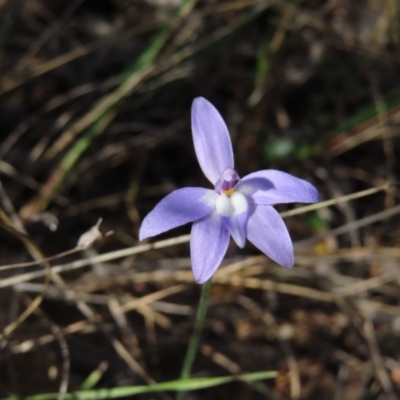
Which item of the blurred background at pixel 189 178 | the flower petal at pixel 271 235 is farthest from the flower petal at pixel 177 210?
the blurred background at pixel 189 178

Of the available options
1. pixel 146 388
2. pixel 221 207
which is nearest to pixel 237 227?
pixel 221 207

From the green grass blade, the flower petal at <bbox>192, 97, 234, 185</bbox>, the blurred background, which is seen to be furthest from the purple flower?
the blurred background

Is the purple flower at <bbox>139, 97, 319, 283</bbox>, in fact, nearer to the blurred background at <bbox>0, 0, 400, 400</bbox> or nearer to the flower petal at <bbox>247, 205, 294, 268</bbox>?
the flower petal at <bbox>247, 205, 294, 268</bbox>

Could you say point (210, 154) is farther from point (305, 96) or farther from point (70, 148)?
point (305, 96)

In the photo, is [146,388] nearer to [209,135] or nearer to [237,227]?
[237,227]

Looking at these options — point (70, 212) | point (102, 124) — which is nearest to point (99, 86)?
point (102, 124)

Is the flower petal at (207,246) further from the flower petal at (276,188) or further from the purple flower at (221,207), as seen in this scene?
the flower petal at (276,188)

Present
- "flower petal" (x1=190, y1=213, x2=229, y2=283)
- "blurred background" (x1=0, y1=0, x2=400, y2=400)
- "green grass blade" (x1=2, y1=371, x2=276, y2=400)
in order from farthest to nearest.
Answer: "blurred background" (x1=0, y1=0, x2=400, y2=400), "green grass blade" (x1=2, y1=371, x2=276, y2=400), "flower petal" (x1=190, y1=213, x2=229, y2=283)
